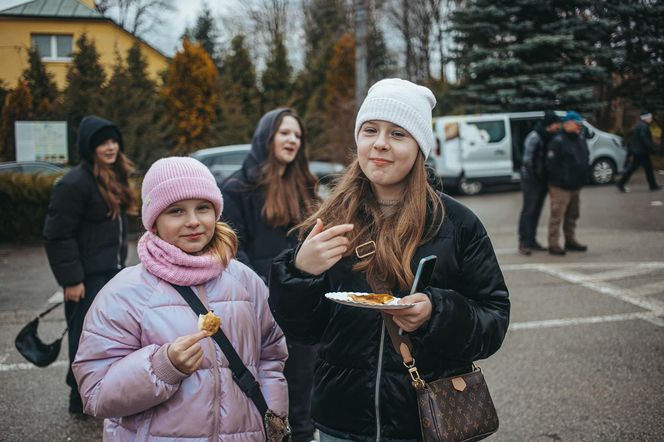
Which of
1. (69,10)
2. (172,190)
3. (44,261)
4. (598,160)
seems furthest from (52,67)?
(598,160)

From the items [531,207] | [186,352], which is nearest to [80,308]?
[186,352]

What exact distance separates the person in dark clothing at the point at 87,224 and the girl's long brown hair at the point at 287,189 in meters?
1.24

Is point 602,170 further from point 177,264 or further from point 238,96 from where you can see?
point 177,264

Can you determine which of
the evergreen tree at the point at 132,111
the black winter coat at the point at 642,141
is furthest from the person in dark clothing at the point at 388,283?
the evergreen tree at the point at 132,111

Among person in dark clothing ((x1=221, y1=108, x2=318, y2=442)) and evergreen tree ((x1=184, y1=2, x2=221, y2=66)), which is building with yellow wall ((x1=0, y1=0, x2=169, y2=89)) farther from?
evergreen tree ((x1=184, y1=2, x2=221, y2=66))

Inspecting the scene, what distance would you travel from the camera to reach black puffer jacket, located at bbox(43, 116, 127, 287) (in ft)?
12.7

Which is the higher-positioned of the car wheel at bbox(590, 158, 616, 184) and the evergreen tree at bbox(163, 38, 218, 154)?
the evergreen tree at bbox(163, 38, 218, 154)

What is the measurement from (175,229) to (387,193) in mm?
845

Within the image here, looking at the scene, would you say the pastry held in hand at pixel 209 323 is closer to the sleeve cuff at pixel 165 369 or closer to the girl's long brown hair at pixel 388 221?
the sleeve cuff at pixel 165 369

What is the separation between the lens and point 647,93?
14695mm

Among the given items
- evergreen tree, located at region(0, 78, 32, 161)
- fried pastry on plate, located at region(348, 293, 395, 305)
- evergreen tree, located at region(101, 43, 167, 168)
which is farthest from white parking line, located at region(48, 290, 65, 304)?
evergreen tree, located at region(101, 43, 167, 168)

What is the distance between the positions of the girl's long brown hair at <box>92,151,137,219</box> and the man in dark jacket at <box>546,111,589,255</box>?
6.57 meters

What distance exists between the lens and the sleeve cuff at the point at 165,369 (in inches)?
76.1

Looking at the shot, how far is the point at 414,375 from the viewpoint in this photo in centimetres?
188
